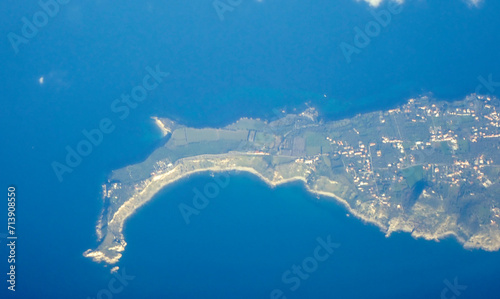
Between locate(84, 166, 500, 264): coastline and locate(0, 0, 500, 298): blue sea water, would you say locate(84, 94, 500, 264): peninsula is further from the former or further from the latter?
locate(0, 0, 500, 298): blue sea water

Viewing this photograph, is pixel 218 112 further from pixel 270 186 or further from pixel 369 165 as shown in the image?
pixel 369 165

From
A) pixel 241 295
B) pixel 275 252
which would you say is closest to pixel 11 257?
pixel 241 295

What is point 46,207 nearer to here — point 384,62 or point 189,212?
point 189,212

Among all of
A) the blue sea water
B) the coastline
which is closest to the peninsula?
the coastline

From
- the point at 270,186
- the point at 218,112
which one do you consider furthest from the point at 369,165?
the point at 218,112

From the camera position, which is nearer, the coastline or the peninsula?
the coastline
